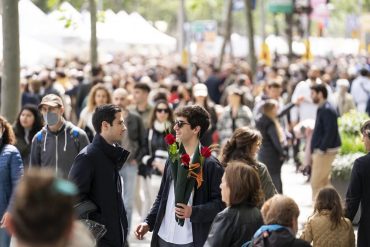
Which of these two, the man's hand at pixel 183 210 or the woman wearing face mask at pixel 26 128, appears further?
the woman wearing face mask at pixel 26 128

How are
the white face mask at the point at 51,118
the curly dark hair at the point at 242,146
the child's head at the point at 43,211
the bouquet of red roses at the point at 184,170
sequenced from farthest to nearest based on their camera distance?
the white face mask at the point at 51,118 → the curly dark hair at the point at 242,146 → the bouquet of red roses at the point at 184,170 → the child's head at the point at 43,211

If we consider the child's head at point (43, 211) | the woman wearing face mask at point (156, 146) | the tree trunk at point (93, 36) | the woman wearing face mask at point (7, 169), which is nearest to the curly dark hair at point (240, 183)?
the child's head at point (43, 211)

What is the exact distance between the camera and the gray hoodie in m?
9.74

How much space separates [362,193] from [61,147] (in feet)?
9.40

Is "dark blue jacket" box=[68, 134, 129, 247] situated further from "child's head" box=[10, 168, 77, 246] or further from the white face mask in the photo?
A: "child's head" box=[10, 168, 77, 246]

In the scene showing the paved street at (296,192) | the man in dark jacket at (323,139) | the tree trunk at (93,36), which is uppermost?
the tree trunk at (93,36)

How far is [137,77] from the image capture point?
33156mm

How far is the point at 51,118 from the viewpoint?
31.9 feet

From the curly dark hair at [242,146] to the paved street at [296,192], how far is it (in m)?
4.53

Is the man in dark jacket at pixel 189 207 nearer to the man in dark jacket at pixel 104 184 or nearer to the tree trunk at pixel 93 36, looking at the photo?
the man in dark jacket at pixel 104 184

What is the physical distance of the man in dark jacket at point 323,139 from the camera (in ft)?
47.9

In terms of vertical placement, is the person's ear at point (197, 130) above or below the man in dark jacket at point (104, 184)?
above

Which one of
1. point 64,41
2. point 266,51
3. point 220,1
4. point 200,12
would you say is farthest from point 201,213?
point 200,12

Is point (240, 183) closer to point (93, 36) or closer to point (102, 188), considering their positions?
point (102, 188)
